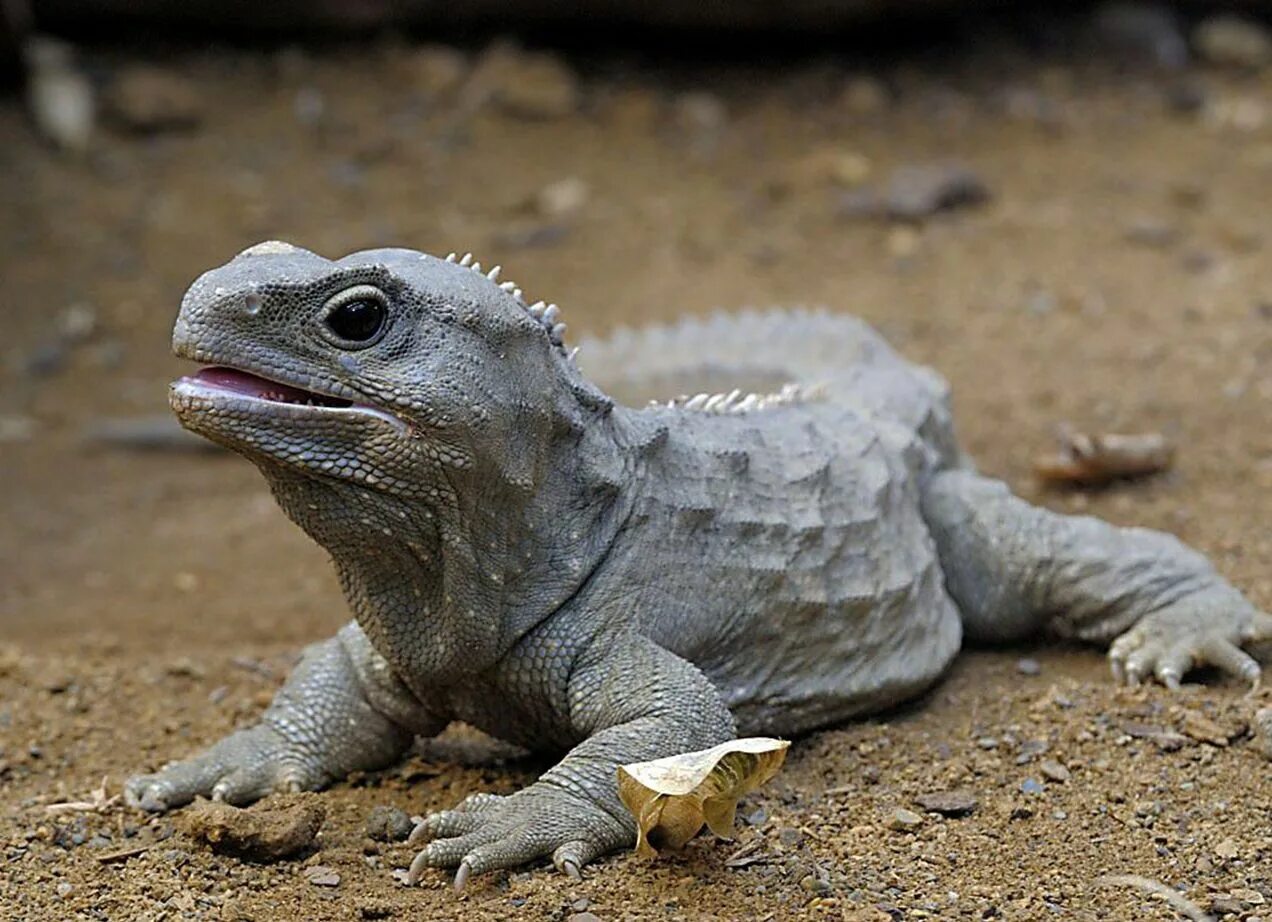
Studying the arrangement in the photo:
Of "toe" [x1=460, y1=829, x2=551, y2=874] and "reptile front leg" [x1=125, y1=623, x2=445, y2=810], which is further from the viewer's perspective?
"reptile front leg" [x1=125, y1=623, x2=445, y2=810]

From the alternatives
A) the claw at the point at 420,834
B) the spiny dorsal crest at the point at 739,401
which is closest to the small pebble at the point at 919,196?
the spiny dorsal crest at the point at 739,401

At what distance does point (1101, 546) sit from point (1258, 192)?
7592 millimetres

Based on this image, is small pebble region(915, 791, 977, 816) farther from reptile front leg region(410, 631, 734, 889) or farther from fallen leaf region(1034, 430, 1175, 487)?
fallen leaf region(1034, 430, 1175, 487)

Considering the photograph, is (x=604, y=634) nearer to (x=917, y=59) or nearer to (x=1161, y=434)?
(x=1161, y=434)

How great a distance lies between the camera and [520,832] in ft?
18.0

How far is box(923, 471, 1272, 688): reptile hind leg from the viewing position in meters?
A: 7.32

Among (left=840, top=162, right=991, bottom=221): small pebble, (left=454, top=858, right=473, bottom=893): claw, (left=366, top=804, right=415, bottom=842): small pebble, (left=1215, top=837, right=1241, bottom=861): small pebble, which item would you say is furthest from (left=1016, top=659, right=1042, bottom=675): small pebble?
(left=840, top=162, right=991, bottom=221): small pebble

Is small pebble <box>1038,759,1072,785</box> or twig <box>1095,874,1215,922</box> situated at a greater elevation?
twig <box>1095,874,1215,922</box>

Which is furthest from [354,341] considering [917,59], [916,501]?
[917,59]

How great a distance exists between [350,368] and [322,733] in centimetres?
187

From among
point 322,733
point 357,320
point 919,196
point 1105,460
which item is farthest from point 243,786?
point 919,196

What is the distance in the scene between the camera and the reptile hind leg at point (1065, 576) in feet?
24.0

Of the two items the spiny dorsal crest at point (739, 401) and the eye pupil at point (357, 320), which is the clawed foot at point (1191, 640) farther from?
the eye pupil at point (357, 320)

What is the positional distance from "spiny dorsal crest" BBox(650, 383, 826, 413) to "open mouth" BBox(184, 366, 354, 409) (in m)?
1.78
